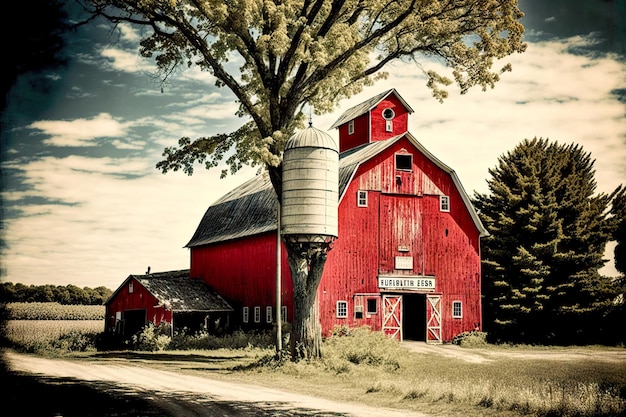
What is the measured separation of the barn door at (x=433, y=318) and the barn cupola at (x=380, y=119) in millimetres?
10158

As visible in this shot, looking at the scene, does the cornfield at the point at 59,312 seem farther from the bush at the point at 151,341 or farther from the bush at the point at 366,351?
the bush at the point at 366,351

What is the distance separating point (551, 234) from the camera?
3581cm

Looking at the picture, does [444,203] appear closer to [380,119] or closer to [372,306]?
[372,306]

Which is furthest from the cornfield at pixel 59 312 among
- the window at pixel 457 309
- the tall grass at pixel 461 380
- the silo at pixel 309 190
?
the window at pixel 457 309

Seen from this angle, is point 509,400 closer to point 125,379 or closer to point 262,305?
point 125,379

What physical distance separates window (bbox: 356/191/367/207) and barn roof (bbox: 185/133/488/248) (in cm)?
106

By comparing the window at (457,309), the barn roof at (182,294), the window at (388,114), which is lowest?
the window at (457,309)

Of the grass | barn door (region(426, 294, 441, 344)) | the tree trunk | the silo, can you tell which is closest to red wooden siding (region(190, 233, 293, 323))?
the grass

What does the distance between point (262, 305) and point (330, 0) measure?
60.2 feet

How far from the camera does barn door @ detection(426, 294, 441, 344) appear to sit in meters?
33.0

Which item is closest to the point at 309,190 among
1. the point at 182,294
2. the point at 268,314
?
the point at 268,314

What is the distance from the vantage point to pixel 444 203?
34156 mm

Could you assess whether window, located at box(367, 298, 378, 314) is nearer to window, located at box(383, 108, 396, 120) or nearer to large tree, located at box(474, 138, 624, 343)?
large tree, located at box(474, 138, 624, 343)

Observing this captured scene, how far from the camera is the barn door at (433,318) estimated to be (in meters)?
33.0
